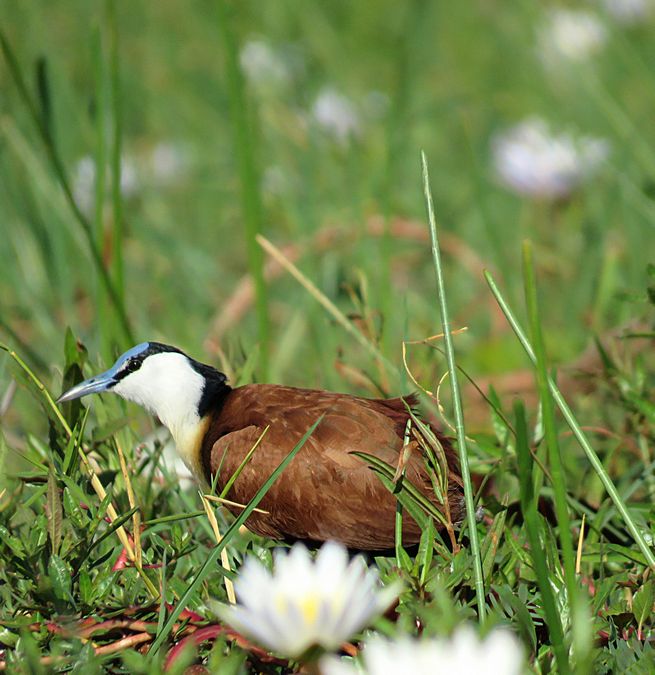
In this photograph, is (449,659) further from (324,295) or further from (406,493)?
(324,295)

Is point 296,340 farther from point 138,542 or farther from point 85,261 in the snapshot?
point 138,542

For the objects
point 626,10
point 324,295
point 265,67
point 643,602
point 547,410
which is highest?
point 626,10

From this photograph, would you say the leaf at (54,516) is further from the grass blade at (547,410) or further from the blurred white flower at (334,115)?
the blurred white flower at (334,115)

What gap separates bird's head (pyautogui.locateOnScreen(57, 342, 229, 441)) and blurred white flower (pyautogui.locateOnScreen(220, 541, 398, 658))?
67 cm

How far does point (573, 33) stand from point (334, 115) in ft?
4.15

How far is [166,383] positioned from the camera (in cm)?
171

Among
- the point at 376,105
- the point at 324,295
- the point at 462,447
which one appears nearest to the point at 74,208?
the point at 324,295

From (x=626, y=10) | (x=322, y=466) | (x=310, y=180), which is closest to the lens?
(x=322, y=466)

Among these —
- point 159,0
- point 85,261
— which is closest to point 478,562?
point 85,261

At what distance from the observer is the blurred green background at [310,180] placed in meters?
2.50

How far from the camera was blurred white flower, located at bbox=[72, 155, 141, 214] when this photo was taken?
137 inches

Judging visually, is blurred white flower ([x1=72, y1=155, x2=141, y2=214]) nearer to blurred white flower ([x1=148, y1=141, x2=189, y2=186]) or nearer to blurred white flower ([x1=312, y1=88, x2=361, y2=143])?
blurred white flower ([x1=148, y1=141, x2=189, y2=186])

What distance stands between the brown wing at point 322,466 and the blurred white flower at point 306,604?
430 mm

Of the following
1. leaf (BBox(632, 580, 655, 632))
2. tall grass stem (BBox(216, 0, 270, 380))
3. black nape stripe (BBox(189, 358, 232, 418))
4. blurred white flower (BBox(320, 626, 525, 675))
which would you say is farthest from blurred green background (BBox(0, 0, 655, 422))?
blurred white flower (BBox(320, 626, 525, 675))
